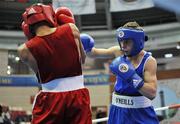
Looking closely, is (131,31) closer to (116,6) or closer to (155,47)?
(116,6)

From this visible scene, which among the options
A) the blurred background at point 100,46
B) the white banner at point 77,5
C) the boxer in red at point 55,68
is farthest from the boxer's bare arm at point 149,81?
the white banner at point 77,5

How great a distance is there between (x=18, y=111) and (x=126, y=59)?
6283 millimetres

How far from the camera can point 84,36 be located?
105 inches

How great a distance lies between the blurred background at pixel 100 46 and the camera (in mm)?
8008

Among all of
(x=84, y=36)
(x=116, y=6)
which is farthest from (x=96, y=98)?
(x=84, y=36)

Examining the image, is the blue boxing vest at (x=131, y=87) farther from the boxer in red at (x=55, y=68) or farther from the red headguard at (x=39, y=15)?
the red headguard at (x=39, y=15)

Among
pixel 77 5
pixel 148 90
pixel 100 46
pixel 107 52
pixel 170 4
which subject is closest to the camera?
pixel 148 90

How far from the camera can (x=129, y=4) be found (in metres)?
7.76

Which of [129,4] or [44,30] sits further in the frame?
[129,4]

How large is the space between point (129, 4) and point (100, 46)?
2.37 m

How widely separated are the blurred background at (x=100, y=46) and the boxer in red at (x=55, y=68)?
574 centimetres

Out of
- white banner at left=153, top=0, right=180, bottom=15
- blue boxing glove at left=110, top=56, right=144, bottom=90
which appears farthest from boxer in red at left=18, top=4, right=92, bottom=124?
white banner at left=153, top=0, right=180, bottom=15

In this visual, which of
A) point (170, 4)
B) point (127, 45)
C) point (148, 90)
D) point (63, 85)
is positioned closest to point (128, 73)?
point (148, 90)

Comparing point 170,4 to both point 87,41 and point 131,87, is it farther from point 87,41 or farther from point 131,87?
point 131,87
